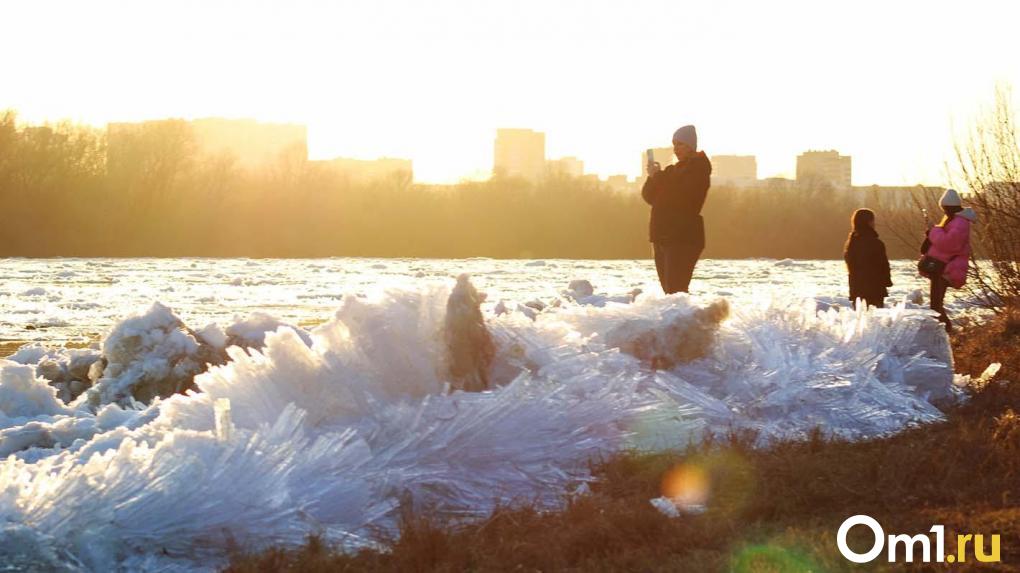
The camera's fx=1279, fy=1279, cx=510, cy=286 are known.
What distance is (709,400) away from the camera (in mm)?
5566

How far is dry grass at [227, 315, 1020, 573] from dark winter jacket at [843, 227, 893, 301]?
773 cm

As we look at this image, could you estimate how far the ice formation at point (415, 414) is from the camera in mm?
3762

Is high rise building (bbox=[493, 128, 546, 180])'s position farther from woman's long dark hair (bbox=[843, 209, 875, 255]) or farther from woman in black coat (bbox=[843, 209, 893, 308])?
woman in black coat (bbox=[843, 209, 893, 308])

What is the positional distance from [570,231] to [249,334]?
60510mm

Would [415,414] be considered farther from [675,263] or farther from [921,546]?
[675,263]

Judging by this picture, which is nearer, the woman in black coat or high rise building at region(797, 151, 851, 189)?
the woman in black coat

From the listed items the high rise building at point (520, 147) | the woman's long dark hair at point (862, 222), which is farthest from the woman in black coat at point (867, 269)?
the high rise building at point (520, 147)

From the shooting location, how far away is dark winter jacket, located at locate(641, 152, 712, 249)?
31.3 ft

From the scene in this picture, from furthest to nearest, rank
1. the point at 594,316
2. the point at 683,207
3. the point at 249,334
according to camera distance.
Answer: the point at 683,207 → the point at 249,334 → the point at 594,316

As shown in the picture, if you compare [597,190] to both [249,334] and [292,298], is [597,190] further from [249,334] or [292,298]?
[249,334]

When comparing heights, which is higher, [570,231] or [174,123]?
[174,123]

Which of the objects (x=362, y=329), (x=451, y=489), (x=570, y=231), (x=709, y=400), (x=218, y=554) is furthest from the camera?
(x=570, y=231)

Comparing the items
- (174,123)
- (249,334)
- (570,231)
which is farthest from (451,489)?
(174,123)

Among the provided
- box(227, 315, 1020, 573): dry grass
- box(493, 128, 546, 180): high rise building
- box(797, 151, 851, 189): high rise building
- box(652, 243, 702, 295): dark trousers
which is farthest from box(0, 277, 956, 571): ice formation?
box(493, 128, 546, 180): high rise building
